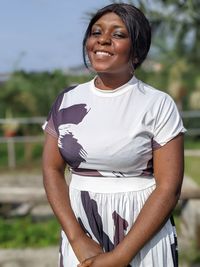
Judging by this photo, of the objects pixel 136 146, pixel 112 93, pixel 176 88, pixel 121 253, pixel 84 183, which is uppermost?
pixel 112 93

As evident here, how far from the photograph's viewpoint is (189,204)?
4512 millimetres

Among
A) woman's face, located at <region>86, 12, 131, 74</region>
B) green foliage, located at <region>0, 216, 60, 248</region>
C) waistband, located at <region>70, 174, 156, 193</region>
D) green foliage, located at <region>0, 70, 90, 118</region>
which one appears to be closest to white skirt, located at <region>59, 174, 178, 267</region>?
waistband, located at <region>70, 174, 156, 193</region>

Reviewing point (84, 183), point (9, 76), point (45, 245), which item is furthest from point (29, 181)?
point (84, 183)

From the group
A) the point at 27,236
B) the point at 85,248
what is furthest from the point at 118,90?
the point at 27,236

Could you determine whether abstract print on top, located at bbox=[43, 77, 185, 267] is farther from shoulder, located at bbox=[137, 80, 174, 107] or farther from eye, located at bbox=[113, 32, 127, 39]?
eye, located at bbox=[113, 32, 127, 39]

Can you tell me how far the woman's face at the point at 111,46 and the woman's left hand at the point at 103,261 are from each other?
1.92 feet

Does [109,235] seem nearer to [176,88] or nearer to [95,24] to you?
[95,24]

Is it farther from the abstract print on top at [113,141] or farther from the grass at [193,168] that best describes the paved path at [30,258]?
the grass at [193,168]

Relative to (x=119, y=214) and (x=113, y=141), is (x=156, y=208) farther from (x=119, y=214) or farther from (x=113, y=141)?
(x=113, y=141)

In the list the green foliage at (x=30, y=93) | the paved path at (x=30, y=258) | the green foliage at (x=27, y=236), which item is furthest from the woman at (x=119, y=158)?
the green foliage at (x=30, y=93)

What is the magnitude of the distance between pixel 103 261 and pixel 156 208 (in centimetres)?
23

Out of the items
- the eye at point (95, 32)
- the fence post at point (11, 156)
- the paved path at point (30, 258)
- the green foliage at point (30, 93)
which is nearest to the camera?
the eye at point (95, 32)

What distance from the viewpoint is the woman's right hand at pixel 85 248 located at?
77.0 inches

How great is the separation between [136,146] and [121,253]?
33 cm
